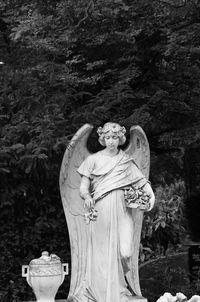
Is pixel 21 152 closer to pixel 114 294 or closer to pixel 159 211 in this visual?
Answer: pixel 114 294

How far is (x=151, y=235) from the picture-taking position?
43.9 ft

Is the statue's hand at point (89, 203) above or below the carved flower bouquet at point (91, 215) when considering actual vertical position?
above

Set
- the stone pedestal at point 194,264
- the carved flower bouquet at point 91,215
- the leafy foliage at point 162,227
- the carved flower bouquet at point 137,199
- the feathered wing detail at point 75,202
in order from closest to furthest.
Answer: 1. the carved flower bouquet at point 91,215
2. the carved flower bouquet at point 137,199
3. the feathered wing detail at point 75,202
4. the stone pedestal at point 194,264
5. the leafy foliage at point 162,227

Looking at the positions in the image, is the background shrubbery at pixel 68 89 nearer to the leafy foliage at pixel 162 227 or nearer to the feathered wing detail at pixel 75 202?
the feathered wing detail at pixel 75 202

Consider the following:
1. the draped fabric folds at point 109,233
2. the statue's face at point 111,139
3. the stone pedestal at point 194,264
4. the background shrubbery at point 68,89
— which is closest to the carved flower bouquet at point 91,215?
the draped fabric folds at point 109,233

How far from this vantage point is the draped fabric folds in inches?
227

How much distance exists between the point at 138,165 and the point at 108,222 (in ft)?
2.88

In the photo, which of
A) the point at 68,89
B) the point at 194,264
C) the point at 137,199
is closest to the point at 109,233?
the point at 137,199

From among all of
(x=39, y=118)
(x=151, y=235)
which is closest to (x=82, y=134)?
(x=39, y=118)

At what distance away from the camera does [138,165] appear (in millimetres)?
6402

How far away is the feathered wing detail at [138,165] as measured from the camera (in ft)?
20.2

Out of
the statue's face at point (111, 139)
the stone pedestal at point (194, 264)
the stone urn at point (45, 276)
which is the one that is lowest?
the stone pedestal at point (194, 264)

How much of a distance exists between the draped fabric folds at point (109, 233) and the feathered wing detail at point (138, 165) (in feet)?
0.87

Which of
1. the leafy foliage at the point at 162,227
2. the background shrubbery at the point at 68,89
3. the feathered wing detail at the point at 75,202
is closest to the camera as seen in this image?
the feathered wing detail at the point at 75,202
